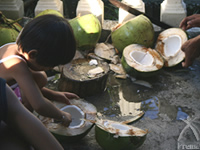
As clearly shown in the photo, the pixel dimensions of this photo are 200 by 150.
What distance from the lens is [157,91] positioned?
3.14m

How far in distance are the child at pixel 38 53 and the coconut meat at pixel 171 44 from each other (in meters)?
1.98

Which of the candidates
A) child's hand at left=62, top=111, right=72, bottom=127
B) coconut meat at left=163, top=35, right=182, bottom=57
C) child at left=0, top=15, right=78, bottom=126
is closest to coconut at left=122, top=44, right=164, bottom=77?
coconut meat at left=163, top=35, right=182, bottom=57

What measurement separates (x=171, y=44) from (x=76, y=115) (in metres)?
1.81

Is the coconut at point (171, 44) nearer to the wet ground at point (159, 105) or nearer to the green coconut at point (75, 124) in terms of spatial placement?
the wet ground at point (159, 105)

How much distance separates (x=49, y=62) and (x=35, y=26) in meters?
0.25

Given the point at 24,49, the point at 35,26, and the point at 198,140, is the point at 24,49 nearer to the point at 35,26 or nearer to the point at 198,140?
the point at 35,26

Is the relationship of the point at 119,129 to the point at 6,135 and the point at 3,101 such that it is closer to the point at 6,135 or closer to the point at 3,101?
the point at 6,135

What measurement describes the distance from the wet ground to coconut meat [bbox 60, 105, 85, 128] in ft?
0.47

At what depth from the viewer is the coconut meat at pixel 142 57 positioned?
346 centimetres

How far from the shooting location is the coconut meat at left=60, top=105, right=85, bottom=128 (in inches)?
93.3

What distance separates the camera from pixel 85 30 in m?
3.46

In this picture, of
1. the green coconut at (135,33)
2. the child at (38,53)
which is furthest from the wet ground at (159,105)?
the child at (38,53)

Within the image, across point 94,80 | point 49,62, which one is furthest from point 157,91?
point 49,62

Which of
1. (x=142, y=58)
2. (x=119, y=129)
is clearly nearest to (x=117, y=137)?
(x=119, y=129)
